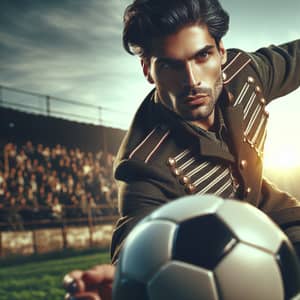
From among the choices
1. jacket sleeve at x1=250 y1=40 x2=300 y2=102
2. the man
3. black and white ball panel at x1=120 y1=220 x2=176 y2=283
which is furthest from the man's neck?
black and white ball panel at x1=120 y1=220 x2=176 y2=283

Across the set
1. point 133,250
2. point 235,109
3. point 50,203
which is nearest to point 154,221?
point 133,250

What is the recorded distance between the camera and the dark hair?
3006mm

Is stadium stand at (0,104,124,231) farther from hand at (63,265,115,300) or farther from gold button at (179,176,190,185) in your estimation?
hand at (63,265,115,300)

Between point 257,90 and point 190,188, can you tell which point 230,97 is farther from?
point 190,188

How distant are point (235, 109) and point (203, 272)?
151 centimetres

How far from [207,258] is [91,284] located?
2.09ft

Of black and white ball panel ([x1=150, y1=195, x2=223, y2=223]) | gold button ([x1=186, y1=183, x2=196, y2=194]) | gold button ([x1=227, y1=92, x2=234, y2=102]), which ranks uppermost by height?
gold button ([x1=227, y1=92, x2=234, y2=102])

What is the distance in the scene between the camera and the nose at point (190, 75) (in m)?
2.94

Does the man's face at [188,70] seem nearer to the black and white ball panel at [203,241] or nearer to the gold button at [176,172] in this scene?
the gold button at [176,172]

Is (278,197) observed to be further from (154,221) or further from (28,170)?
(28,170)

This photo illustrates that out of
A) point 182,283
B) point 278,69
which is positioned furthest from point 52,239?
point 182,283

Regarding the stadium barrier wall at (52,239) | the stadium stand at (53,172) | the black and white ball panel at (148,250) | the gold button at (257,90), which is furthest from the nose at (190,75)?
the stadium stand at (53,172)

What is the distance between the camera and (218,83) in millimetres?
3182

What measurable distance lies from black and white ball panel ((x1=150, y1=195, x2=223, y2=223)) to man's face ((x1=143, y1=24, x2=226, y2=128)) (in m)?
0.87
